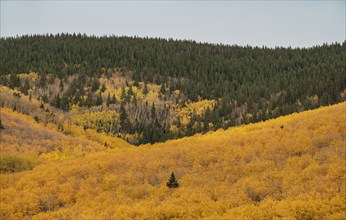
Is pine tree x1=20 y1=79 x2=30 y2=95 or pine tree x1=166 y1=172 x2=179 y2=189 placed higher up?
pine tree x1=20 y1=79 x2=30 y2=95

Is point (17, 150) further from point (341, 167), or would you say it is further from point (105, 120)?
point (105, 120)

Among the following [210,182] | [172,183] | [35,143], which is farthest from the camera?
[35,143]

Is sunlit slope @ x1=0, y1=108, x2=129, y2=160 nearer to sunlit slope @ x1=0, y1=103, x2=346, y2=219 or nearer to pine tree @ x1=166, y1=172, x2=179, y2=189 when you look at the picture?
sunlit slope @ x1=0, y1=103, x2=346, y2=219

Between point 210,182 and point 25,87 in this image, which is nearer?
point 210,182

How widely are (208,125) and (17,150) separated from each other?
81.7 m

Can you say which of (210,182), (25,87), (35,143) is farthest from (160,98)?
(210,182)

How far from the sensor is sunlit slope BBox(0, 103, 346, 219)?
27078 millimetres

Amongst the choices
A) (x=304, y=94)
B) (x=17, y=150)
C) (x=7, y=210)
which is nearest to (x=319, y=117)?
(x=7, y=210)

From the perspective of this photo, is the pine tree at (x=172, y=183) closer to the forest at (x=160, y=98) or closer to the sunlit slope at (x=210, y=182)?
the sunlit slope at (x=210, y=182)

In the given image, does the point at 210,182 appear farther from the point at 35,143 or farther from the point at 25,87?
the point at 25,87

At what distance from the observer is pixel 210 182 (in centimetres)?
3306

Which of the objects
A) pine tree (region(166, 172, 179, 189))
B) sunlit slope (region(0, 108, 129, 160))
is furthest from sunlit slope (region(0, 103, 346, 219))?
sunlit slope (region(0, 108, 129, 160))

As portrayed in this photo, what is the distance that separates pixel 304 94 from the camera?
141 metres

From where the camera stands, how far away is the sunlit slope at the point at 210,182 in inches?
1066
